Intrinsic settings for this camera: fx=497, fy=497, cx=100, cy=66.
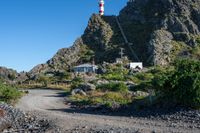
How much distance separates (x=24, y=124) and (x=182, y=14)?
10266 centimetres

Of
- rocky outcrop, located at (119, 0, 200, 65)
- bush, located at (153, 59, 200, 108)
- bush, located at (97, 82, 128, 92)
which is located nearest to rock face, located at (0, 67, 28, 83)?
rocky outcrop, located at (119, 0, 200, 65)

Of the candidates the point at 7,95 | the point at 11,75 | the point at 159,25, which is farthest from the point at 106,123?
the point at 159,25

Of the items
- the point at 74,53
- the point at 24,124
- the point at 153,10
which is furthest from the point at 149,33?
the point at 24,124

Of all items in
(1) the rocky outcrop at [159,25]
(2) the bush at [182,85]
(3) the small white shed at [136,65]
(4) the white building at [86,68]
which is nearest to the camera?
(2) the bush at [182,85]

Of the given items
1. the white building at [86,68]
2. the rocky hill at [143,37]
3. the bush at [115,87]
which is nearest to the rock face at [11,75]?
the rocky hill at [143,37]

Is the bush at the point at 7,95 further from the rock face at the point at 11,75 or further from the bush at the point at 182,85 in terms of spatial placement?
the rock face at the point at 11,75

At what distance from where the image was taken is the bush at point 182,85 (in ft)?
106

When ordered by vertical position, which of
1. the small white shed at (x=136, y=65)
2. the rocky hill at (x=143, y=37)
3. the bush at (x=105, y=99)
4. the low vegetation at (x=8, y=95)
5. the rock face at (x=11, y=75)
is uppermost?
the rocky hill at (x=143, y=37)

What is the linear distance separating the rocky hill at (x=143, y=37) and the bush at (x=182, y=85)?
76.7 meters

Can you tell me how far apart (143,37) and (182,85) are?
94.7 meters

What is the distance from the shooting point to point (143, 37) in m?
128

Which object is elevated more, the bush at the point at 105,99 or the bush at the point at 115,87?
the bush at the point at 115,87

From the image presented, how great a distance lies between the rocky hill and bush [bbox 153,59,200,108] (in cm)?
7674

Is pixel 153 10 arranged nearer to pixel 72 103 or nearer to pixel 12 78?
pixel 12 78
